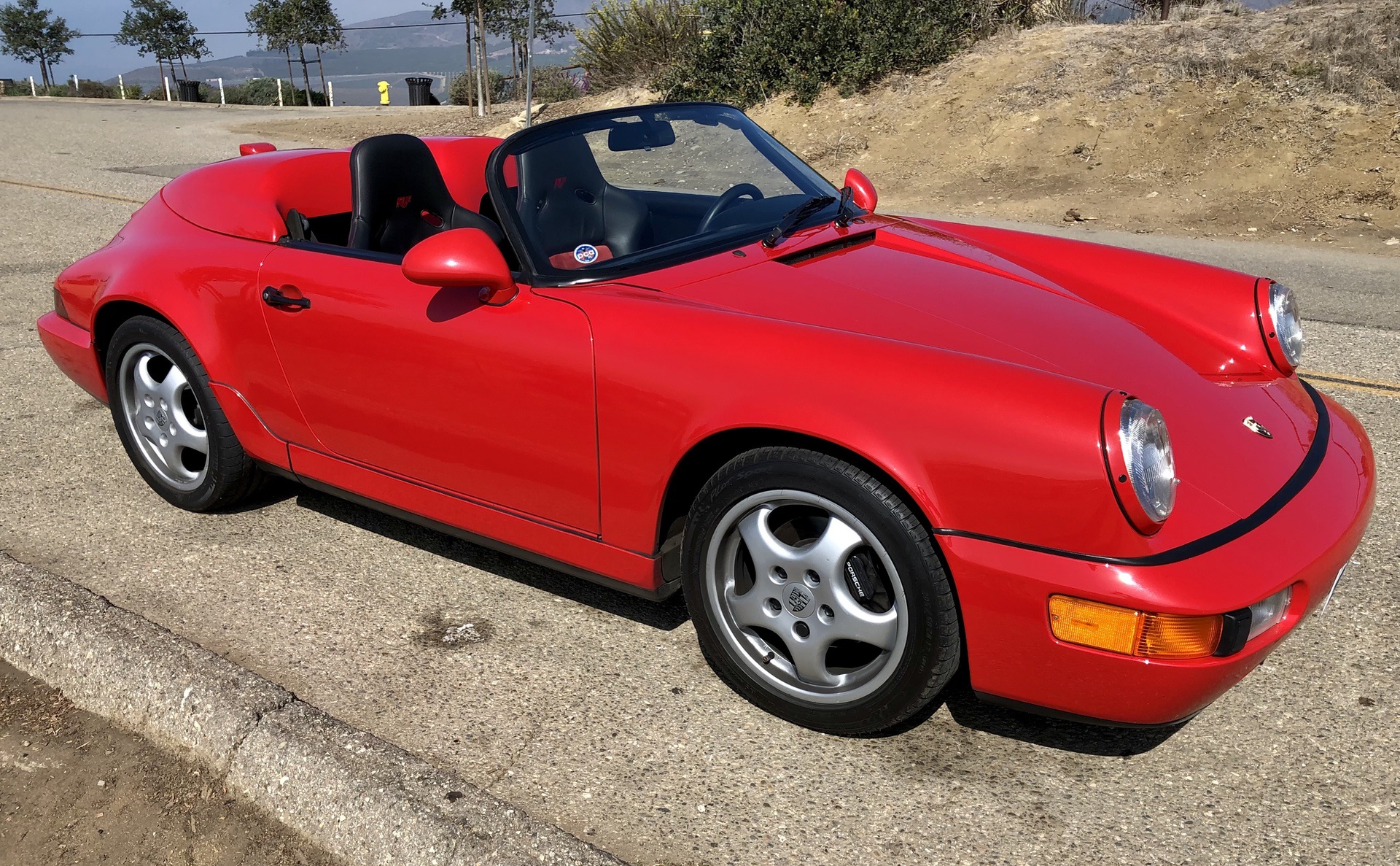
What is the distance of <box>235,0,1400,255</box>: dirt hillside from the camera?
10820 mm

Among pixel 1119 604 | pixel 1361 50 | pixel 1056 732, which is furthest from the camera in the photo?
pixel 1361 50

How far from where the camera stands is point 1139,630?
2.05 meters

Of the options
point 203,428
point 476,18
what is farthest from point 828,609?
point 476,18

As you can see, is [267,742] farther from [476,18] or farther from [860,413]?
[476,18]

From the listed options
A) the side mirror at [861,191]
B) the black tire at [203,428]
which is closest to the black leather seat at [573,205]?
the side mirror at [861,191]

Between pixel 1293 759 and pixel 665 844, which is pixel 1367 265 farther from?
pixel 665 844

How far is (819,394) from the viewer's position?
7.57 feet

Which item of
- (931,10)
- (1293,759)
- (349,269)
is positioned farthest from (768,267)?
(931,10)

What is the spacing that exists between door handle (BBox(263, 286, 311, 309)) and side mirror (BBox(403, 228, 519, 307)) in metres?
0.58

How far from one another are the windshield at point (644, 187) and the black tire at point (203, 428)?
1287 mm

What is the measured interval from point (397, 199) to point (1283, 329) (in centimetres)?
272

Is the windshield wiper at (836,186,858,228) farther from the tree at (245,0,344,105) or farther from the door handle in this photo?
the tree at (245,0,344,105)

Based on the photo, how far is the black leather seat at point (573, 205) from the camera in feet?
9.71

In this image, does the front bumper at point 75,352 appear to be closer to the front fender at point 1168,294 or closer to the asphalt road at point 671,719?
the asphalt road at point 671,719
